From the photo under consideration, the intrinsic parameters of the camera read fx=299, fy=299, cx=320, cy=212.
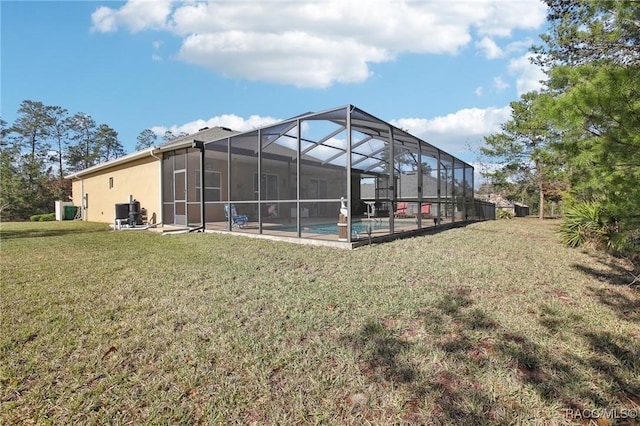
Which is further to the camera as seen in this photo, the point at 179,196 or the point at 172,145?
the point at 179,196

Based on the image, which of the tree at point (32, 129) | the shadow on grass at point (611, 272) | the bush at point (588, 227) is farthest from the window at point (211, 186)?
the tree at point (32, 129)

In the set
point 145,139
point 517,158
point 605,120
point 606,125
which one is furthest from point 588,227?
point 145,139

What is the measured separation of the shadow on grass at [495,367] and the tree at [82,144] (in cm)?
4167

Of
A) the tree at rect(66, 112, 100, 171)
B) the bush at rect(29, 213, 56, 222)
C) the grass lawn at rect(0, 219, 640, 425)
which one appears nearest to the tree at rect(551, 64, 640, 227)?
the grass lawn at rect(0, 219, 640, 425)

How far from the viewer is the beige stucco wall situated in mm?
11688

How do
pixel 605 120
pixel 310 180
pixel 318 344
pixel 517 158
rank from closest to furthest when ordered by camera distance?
pixel 318 344
pixel 605 120
pixel 310 180
pixel 517 158

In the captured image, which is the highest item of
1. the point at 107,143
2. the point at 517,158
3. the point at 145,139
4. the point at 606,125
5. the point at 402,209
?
the point at 145,139

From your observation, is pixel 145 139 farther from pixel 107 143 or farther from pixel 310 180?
pixel 310 180

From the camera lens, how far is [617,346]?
2412 millimetres

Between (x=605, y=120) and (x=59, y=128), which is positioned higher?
(x=59, y=128)

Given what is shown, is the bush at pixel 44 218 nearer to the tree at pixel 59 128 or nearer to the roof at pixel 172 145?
the roof at pixel 172 145

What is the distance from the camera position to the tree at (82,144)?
1304 inches

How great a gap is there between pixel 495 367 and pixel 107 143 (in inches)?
1779

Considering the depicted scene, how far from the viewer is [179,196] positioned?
10.9 metres
